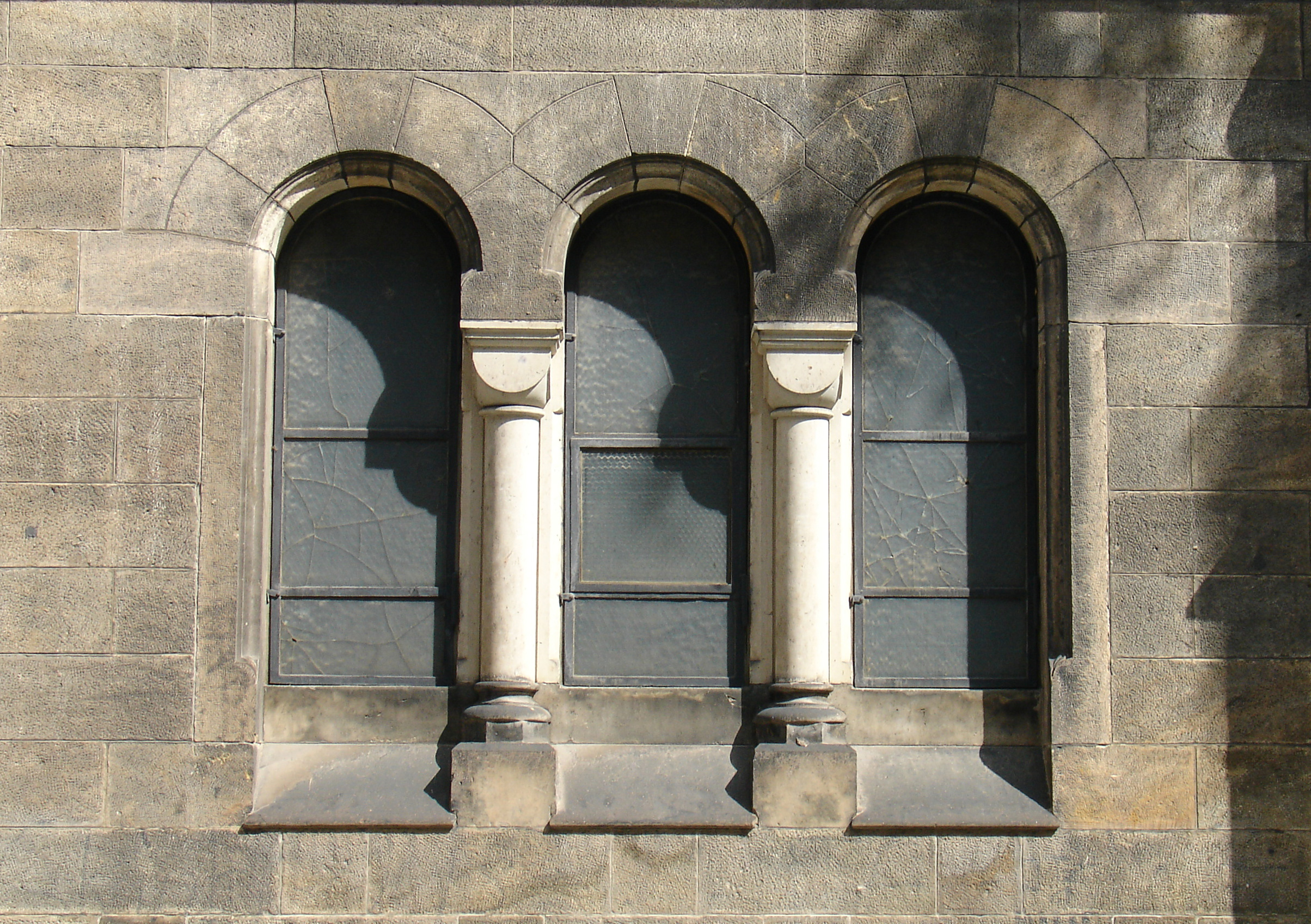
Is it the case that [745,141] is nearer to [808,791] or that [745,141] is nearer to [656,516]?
[656,516]

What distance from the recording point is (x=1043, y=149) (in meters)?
4.61

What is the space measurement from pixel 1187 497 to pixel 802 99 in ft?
7.73

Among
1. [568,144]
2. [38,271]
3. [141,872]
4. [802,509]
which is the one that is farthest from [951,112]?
[141,872]

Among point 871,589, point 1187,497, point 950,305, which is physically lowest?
point 871,589

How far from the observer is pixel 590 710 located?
463 cm

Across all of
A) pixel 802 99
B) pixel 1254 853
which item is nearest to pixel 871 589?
pixel 1254 853

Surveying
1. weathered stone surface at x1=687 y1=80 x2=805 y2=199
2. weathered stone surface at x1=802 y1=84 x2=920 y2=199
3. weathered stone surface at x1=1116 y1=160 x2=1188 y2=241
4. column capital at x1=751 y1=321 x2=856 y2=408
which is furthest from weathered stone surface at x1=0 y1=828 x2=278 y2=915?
weathered stone surface at x1=1116 y1=160 x2=1188 y2=241

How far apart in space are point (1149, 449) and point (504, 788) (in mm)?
3040

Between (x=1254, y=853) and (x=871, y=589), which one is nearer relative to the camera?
(x=1254, y=853)

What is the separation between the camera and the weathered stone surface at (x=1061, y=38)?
464 centimetres

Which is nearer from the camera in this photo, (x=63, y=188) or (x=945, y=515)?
(x=63, y=188)

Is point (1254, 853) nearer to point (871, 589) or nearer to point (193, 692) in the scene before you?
point (871, 589)

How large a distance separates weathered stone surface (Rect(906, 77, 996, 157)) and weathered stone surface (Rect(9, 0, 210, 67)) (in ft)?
10.2

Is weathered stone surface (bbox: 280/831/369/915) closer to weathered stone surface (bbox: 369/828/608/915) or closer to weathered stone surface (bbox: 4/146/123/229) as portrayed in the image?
weathered stone surface (bbox: 369/828/608/915)
